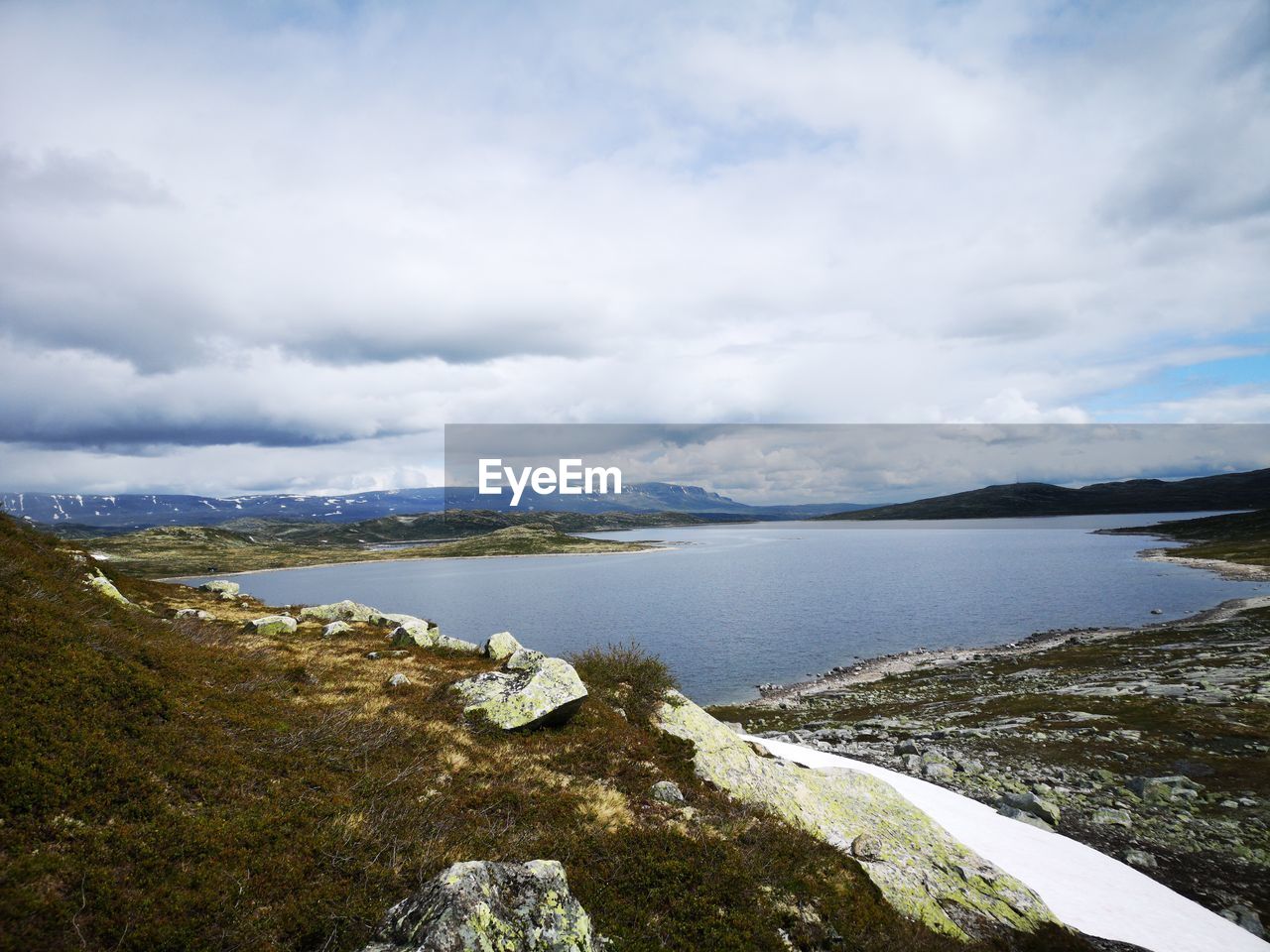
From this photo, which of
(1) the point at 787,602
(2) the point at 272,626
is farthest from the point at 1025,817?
(1) the point at 787,602

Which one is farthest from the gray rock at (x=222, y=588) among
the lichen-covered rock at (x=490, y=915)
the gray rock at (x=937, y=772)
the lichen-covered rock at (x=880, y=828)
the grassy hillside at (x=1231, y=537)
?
the grassy hillside at (x=1231, y=537)

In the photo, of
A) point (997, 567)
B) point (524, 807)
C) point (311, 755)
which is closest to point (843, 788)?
point (524, 807)

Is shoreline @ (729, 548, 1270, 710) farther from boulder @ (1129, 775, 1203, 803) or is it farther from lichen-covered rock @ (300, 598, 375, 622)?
lichen-covered rock @ (300, 598, 375, 622)

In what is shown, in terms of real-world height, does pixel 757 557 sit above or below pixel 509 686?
below

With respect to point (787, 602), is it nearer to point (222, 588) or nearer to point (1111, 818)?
point (1111, 818)

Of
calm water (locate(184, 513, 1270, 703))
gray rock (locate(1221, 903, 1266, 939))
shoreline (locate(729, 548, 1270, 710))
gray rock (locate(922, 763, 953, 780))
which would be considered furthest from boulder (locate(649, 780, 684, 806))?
calm water (locate(184, 513, 1270, 703))

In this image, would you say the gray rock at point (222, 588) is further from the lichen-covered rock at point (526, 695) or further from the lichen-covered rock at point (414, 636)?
the lichen-covered rock at point (526, 695)

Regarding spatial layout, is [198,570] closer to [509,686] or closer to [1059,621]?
[509,686]
